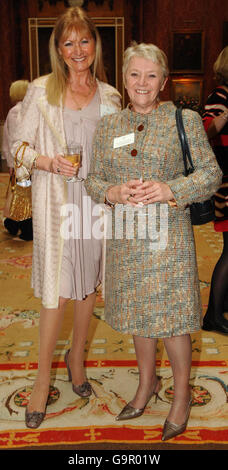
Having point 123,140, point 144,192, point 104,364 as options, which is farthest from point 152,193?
point 104,364

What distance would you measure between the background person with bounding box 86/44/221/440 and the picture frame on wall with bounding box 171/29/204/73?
11378mm

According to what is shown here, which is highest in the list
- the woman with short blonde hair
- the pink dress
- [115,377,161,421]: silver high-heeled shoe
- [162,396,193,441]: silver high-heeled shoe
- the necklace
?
the woman with short blonde hair

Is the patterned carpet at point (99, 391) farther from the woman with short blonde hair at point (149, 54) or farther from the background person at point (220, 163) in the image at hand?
the woman with short blonde hair at point (149, 54)

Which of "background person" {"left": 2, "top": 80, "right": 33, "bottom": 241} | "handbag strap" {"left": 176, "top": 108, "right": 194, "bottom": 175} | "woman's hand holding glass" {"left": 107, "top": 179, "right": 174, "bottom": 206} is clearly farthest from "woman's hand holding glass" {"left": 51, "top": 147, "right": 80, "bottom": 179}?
"background person" {"left": 2, "top": 80, "right": 33, "bottom": 241}

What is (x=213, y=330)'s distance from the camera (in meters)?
3.38

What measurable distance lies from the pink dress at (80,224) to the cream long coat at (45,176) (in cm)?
3

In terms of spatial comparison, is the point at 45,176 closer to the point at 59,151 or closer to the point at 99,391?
the point at 59,151

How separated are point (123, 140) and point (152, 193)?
0.92 feet

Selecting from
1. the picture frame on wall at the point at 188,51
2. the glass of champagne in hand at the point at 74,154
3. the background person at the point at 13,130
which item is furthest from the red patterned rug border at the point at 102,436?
the picture frame on wall at the point at 188,51

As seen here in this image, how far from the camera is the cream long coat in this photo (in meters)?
2.21

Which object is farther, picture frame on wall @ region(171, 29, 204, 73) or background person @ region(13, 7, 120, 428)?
picture frame on wall @ region(171, 29, 204, 73)

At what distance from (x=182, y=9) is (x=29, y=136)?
38.6ft

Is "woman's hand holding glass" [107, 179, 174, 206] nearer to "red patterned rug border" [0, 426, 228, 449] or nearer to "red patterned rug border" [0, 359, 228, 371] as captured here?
"red patterned rug border" [0, 426, 228, 449]

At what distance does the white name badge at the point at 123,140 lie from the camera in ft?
6.41
